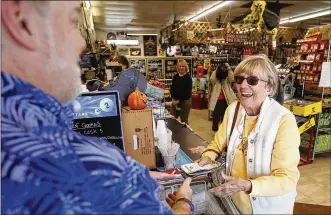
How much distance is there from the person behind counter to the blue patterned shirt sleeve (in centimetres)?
89

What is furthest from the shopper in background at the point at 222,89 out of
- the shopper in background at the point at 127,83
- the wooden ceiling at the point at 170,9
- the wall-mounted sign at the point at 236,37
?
the shopper in background at the point at 127,83

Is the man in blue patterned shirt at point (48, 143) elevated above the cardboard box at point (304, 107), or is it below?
above

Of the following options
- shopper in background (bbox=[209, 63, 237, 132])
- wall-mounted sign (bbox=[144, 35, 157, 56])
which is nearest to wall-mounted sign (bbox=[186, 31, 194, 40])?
shopper in background (bbox=[209, 63, 237, 132])

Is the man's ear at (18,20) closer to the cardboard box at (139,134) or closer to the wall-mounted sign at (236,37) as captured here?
the cardboard box at (139,134)

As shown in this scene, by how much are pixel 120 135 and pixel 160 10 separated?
27.5ft

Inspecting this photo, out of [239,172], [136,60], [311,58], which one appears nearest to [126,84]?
[239,172]

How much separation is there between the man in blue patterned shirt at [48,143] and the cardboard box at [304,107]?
4135 millimetres

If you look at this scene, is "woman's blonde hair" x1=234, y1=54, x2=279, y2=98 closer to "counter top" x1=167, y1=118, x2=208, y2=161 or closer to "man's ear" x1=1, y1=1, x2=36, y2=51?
"counter top" x1=167, y1=118, x2=208, y2=161

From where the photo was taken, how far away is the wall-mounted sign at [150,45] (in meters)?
15.7

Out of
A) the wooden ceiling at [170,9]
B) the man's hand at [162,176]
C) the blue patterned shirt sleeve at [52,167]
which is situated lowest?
the man's hand at [162,176]

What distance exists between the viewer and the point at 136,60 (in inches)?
478

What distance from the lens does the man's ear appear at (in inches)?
17.8

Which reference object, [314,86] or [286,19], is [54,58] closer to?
[314,86]

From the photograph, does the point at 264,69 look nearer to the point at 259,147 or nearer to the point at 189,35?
the point at 259,147
